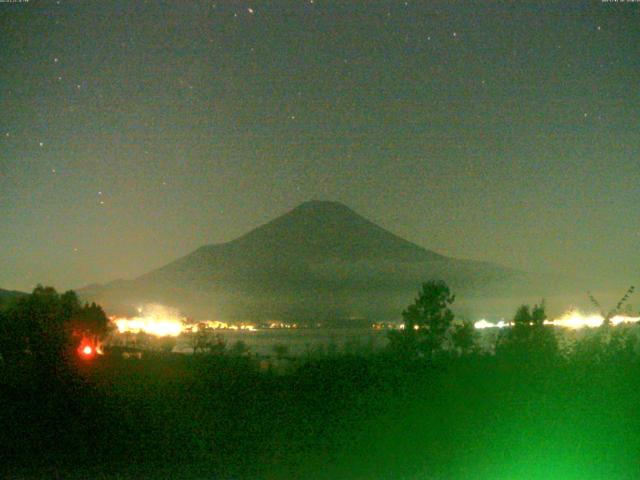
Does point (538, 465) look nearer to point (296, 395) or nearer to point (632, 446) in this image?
point (632, 446)

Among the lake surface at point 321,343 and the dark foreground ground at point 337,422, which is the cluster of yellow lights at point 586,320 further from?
the lake surface at point 321,343

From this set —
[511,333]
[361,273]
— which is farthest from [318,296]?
[511,333]

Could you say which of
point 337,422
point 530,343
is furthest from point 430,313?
point 337,422

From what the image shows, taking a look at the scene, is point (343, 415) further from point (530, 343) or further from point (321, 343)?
point (321, 343)

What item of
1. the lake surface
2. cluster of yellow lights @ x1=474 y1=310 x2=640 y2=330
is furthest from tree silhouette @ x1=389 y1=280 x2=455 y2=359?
cluster of yellow lights @ x1=474 y1=310 x2=640 y2=330

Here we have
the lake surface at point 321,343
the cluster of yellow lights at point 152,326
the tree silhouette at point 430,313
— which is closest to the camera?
the lake surface at point 321,343

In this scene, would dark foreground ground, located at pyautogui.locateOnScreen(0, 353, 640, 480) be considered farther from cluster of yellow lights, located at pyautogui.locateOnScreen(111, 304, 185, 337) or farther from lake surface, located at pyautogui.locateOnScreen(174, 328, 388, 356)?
cluster of yellow lights, located at pyautogui.locateOnScreen(111, 304, 185, 337)

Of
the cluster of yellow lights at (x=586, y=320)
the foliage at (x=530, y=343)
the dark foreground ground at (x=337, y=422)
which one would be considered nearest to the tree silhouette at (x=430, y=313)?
the cluster of yellow lights at (x=586, y=320)
